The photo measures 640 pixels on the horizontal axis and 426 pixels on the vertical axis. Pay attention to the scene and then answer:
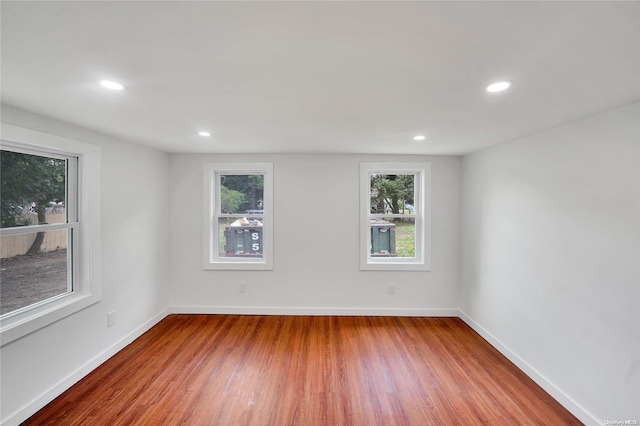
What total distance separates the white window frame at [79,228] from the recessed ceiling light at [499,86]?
3098 millimetres

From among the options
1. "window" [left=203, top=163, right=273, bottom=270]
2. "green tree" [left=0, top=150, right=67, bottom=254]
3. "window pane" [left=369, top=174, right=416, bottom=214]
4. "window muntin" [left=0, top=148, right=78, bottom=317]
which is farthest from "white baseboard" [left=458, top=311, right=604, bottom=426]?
"green tree" [left=0, top=150, right=67, bottom=254]

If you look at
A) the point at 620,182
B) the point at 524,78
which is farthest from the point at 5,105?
the point at 620,182

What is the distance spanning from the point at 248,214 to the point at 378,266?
1.98m

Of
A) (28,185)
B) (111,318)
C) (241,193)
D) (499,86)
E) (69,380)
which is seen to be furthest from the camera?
(241,193)

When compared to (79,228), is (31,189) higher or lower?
higher

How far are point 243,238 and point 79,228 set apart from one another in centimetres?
181

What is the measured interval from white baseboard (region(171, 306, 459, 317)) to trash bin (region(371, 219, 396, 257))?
0.78m

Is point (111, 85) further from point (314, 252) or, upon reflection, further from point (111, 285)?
point (314, 252)

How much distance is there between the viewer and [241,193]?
383 centimetres

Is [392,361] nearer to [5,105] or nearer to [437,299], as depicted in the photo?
[437,299]

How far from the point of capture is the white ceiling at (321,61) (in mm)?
908

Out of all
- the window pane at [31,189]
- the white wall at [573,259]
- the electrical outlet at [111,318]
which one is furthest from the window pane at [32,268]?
the white wall at [573,259]

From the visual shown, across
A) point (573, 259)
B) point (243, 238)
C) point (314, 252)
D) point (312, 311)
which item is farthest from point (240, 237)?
point (573, 259)

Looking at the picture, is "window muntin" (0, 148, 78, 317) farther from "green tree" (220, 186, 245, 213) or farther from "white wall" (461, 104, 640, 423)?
"white wall" (461, 104, 640, 423)
